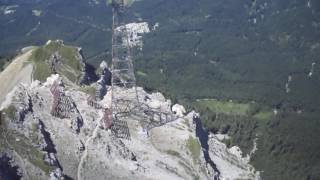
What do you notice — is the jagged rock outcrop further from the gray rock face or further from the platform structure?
the gray rock face

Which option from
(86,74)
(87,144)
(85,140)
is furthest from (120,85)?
(87,144)

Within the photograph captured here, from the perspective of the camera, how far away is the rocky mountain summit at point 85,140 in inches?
3479

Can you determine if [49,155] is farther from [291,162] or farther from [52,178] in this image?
[291,162]

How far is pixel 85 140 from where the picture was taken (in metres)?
96.1

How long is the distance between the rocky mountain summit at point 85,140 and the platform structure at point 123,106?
580mm

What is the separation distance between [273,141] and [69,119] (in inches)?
1790

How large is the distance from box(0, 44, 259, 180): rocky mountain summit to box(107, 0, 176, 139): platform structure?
0.58m

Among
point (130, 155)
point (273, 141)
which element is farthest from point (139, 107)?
point (273, 141)

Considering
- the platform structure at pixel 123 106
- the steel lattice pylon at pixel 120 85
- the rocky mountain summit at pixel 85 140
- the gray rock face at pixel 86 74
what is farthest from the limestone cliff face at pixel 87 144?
the gray rock face at pixel 86 74

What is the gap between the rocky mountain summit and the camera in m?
88.4

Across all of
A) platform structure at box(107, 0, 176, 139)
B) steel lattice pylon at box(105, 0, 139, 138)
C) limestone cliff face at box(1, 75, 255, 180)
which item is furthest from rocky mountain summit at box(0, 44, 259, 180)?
steel lattice pylon at box(105, 0, 139, 138)

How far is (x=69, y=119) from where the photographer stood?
97.2 meters

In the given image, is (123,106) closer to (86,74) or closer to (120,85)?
(120,85)

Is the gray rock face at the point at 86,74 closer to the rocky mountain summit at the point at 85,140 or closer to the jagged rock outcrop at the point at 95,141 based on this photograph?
the rocky mountain summit at the point at 85,140
